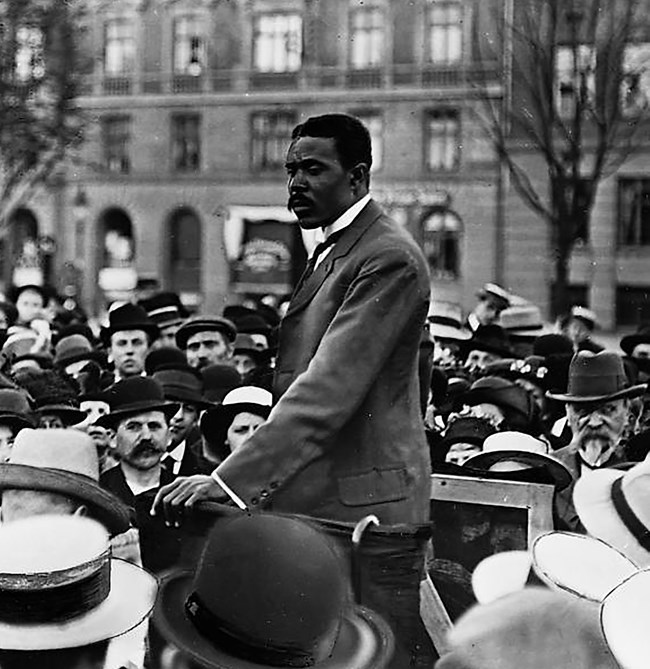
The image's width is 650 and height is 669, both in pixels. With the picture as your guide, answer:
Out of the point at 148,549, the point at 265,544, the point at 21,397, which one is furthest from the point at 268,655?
the point at 21,397

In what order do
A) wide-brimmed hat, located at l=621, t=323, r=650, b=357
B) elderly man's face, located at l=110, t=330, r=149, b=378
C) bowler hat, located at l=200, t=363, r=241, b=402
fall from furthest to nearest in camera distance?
wide-brimmed hat, located at l=621, t=323, r=650, b=357, elderly man's face, located at l=110, t=330, r=149, b=378, bowler hat, located at l=200, t=363, r=241, b=402

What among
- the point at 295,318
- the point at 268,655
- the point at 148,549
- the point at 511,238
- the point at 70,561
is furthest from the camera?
the point at 511,238

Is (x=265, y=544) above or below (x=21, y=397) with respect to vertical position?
above

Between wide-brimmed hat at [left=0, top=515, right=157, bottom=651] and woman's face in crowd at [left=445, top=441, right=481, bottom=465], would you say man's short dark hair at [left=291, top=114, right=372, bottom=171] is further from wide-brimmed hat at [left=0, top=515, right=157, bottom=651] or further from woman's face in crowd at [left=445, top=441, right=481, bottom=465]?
woman's face in crowd at [left=445, top=441, right=481, bottom=465]

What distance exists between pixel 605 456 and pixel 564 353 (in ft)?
8.67

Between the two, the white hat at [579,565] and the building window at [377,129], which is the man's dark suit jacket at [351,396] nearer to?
the white hat at [579,565]

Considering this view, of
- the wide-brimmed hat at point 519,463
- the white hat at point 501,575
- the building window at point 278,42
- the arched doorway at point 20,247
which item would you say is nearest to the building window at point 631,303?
the building window at point 278,42

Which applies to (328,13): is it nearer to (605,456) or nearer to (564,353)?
(564,353)

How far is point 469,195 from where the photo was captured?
27875mm

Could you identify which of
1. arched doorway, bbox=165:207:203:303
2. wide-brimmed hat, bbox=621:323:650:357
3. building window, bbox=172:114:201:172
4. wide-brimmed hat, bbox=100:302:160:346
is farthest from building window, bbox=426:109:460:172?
wide-brimmed hat, bbox=100:302:160:346

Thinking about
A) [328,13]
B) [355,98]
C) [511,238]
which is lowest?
[511,238]

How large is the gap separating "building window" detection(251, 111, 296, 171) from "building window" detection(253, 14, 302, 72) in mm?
1198

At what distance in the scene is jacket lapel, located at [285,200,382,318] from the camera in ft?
9.02

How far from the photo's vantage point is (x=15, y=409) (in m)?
5.02
